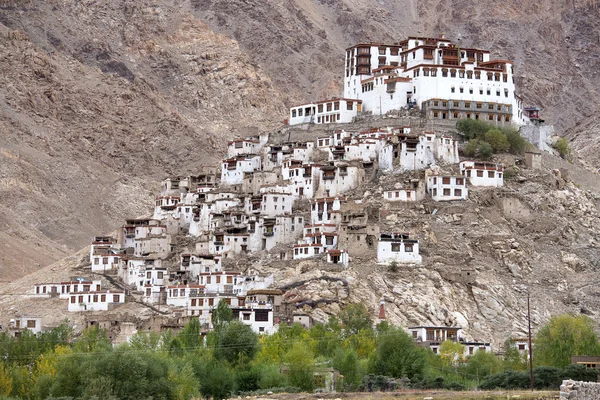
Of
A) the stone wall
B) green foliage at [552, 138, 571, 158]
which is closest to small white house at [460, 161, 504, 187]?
green foliage at [552, 138, 571, 158]

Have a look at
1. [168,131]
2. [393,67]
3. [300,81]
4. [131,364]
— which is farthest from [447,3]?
[131,364]

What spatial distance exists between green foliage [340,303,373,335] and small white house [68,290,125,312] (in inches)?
571

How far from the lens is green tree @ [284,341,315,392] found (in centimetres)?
6231

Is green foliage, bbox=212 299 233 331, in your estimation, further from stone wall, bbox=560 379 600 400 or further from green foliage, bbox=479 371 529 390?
stone wall, bbox=560 379 600 400

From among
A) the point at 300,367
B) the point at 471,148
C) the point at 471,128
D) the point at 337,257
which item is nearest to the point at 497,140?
the point at 471,128

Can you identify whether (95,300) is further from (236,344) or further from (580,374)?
(580,374)

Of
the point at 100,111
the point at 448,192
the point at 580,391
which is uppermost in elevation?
the point at 100,111

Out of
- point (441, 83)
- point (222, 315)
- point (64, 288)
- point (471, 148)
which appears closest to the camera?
point (222, 315)

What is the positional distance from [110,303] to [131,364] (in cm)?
2647

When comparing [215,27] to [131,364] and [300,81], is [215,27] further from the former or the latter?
[131,364]

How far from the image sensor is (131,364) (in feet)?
193

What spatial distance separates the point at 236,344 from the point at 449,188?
23.7 metres

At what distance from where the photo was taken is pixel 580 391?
36.5 m

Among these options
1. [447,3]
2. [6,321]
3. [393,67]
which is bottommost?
[6,321]
